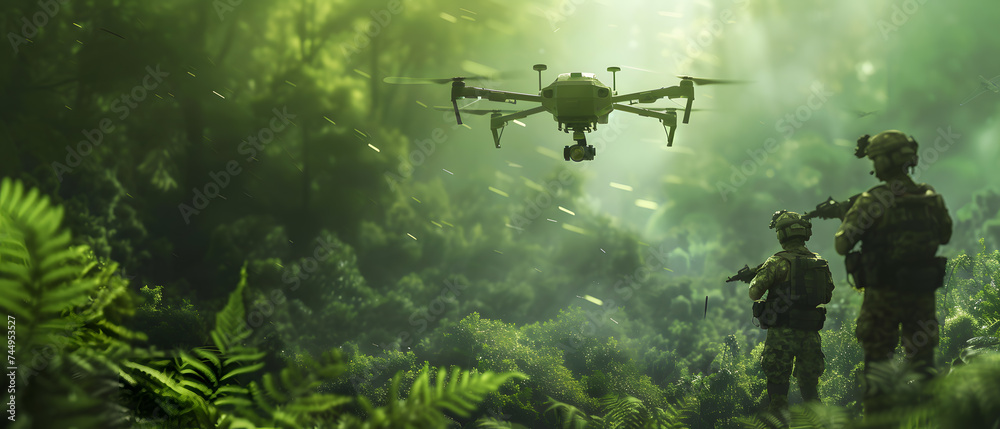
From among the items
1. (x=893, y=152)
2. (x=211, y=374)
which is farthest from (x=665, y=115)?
(x=211, y=374)

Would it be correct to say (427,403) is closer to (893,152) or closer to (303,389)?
(303,389)

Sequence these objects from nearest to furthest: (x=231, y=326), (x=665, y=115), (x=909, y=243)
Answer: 1. (x=231, y=326)
2. (x=909, y=243)
3. (x=665, y=115)

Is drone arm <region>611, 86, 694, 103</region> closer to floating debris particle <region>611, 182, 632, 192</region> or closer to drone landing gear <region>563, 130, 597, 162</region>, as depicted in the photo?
drone landing gear <region>563, 130, 597, 162</region>

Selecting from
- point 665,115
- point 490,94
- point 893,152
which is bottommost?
point 893,152

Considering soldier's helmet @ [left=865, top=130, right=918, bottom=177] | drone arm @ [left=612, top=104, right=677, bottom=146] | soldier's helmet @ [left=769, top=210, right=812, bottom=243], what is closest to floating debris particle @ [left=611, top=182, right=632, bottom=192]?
drone arm @ [left=612, top=104, right=677, bottom=146]

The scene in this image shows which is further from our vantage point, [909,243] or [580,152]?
[580,152]

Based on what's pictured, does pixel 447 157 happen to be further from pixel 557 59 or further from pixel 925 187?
pixel 925 187
